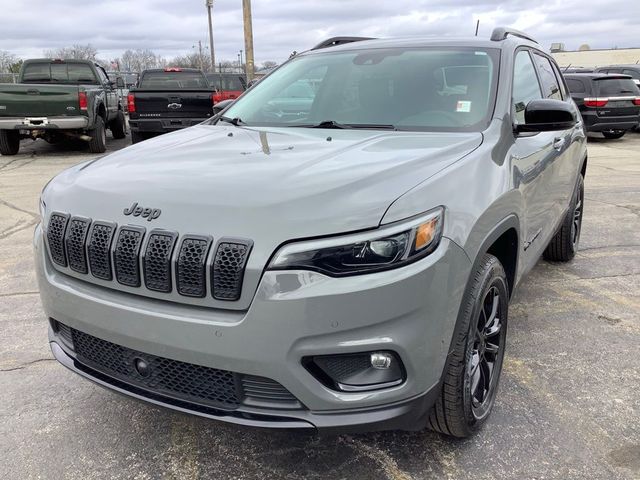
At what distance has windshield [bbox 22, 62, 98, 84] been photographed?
13352 mm

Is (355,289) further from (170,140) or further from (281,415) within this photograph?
(170,140)

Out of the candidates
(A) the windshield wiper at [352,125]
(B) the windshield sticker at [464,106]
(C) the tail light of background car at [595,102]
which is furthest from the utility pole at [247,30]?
(B) the windshield sticker at [464,106]

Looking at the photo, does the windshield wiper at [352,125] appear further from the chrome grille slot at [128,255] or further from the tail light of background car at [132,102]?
the tail light of background car at [132,102]

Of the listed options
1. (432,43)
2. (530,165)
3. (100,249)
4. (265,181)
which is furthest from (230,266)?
(432,43)

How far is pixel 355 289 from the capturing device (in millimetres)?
1915

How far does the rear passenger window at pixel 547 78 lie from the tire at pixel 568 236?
858 millimetres

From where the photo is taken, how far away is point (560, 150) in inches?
154

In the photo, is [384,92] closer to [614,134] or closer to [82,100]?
[82,100]

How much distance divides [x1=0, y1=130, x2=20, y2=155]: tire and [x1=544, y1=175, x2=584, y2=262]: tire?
446 inches

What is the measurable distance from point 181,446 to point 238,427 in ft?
2.32

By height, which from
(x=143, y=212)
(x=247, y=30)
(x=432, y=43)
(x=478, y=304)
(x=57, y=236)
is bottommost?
(x=478, y=304)

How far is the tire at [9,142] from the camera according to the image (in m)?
12.3

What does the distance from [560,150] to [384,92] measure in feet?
4.50

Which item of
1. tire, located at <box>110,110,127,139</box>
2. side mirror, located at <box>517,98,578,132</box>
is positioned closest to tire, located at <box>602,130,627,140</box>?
tire, located at <box>110,110,127,139</box>
